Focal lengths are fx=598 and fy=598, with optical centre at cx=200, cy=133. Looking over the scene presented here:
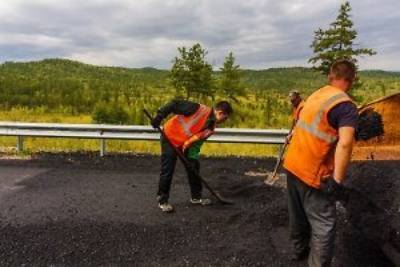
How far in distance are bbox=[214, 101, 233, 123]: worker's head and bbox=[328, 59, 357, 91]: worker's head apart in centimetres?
257

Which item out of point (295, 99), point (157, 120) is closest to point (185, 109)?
point (157, 120)

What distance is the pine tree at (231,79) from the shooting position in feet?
146

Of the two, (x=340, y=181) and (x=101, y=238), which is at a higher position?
(x=340, y=181)

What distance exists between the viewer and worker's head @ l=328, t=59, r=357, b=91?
192 inches

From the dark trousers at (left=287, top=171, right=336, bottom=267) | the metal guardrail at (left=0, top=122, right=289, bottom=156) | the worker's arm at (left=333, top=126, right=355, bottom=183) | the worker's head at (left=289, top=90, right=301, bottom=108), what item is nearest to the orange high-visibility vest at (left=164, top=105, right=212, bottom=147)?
the worker's head at (left=289, top=90, right=301, bottom=108)

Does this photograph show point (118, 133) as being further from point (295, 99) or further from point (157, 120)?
point (157, 120)

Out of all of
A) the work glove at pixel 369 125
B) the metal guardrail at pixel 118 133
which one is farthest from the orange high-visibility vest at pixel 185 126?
the metal guardrail at pixel 118 133

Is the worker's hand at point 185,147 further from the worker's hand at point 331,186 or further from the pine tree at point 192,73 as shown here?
the pine tree at point 192,73

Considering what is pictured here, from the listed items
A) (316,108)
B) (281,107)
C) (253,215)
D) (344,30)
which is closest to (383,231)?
(316,108)

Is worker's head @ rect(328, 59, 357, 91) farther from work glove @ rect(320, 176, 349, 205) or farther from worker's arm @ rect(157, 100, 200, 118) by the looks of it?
worker's arm @ rect(157, 100, 200, 118)

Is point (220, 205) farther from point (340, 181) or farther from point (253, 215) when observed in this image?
point (340, 181)

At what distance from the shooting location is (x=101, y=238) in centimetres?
638

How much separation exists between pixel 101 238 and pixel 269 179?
353 centimetres

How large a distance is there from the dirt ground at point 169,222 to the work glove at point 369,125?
0.97 feet
